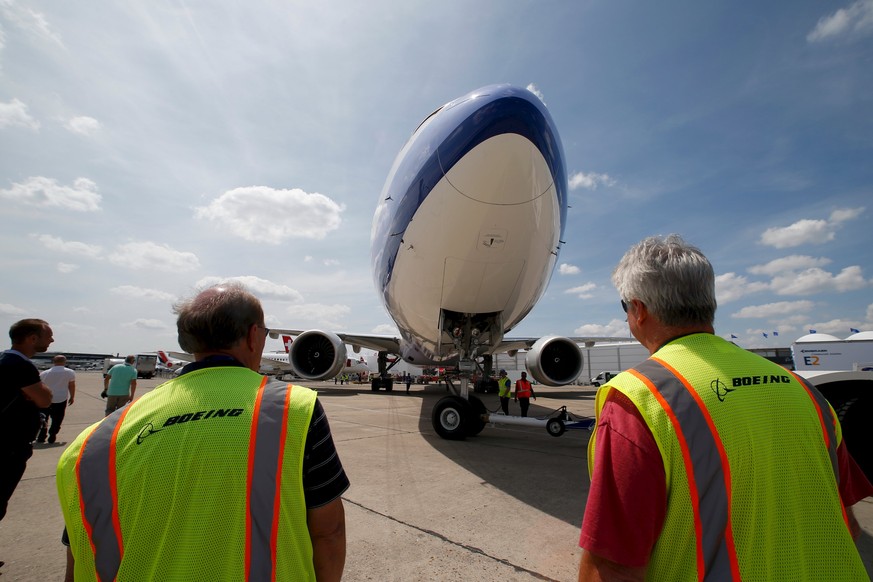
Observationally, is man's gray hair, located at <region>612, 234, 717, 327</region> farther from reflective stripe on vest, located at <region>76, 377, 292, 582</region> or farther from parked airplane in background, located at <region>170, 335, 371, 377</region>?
parked airplane in background, located at <region>170, 335, 371, 377</region>

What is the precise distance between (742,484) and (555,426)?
5.12 metres

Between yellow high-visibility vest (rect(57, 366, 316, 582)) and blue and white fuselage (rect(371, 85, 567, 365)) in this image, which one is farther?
blue and white fuselage (rect(371, 85, 567, 365))

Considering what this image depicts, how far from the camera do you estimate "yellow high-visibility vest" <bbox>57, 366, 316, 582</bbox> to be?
3.26ft

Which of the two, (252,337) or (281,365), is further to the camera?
(281,365)

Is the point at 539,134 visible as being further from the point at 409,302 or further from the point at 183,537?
the point at 183,537

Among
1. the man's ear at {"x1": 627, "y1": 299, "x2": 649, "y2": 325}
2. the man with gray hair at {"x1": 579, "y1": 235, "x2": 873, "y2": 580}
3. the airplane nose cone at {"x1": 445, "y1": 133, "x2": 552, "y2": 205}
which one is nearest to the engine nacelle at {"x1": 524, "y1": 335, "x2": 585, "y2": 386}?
the airplane nose cone at {"x1": 445, "y1": 133, "x2": 552, "y2": 205}

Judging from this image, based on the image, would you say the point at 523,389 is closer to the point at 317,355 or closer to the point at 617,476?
the point at 317,355

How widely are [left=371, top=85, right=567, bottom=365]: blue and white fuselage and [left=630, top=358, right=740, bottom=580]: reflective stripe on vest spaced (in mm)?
3453

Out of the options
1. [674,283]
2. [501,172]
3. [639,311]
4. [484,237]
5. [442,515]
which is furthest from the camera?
[484,237]

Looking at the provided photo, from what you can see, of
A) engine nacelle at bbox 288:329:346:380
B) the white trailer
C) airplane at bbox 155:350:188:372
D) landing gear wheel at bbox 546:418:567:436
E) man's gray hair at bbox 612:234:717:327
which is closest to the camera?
man's gray hair at bbox 612:234:717:327

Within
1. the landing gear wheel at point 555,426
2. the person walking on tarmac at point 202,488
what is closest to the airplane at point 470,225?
the landing gear wheel at point 555,426

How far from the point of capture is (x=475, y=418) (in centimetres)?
623

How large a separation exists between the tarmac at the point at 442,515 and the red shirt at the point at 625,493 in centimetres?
163

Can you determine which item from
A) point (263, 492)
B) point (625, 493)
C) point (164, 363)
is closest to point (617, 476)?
point (625, 493)
